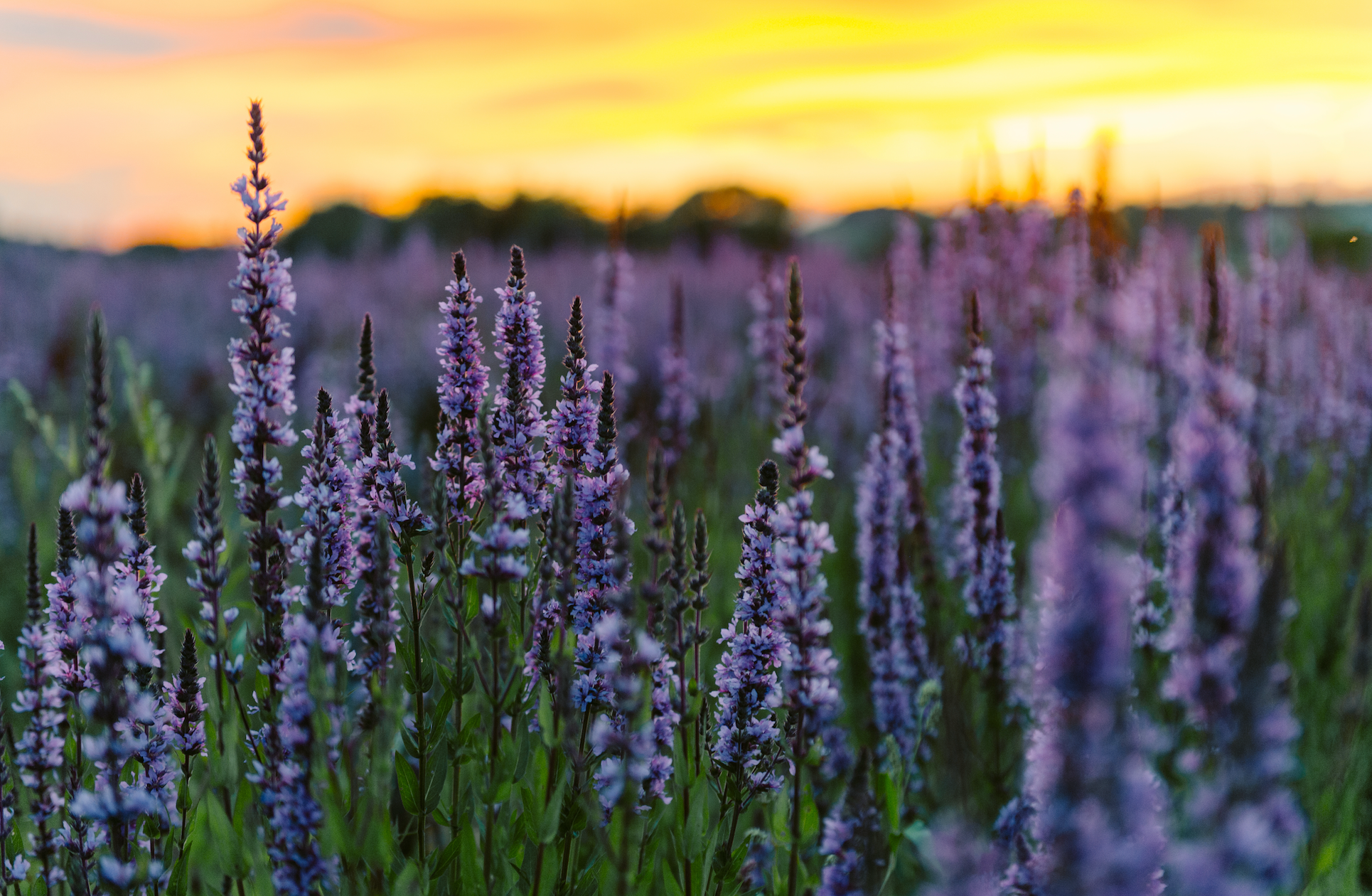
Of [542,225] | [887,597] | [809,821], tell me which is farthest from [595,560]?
[542,225]

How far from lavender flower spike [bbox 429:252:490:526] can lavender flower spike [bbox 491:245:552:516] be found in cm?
6

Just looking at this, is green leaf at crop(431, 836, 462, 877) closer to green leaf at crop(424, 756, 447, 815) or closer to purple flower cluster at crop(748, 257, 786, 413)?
green leaf at crop(424, 756, 447, 815)

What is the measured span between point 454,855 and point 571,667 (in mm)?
556

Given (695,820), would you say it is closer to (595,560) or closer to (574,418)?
(595,560)

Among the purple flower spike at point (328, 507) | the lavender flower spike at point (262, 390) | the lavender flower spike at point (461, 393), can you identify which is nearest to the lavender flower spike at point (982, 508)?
the lavender flower spike at point (461, 393)

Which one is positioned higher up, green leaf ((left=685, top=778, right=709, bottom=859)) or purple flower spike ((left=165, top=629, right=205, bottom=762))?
purple flower spike ((left=165, top=629, right=205, bottom=762))

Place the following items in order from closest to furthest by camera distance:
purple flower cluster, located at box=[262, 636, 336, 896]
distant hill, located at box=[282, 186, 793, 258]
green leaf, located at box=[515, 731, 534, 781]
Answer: purple flower cluster, located at box=[262, 636, 336, 896], green leaf, located at box=[515, 731, 534, 781], distant hill, located at box=[282, 186, 793, 258]

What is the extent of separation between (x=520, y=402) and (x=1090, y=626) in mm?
1640

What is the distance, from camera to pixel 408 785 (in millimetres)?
2484

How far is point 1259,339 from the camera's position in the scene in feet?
23.9

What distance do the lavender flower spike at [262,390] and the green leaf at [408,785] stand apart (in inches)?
18.4

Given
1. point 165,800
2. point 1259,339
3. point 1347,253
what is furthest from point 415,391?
point 1347,253

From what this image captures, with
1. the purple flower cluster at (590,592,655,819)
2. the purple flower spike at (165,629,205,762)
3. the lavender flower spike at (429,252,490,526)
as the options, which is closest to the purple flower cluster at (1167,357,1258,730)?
the purple flower cluster at (590,592,655,819)

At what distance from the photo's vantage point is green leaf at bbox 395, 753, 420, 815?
2436mm
